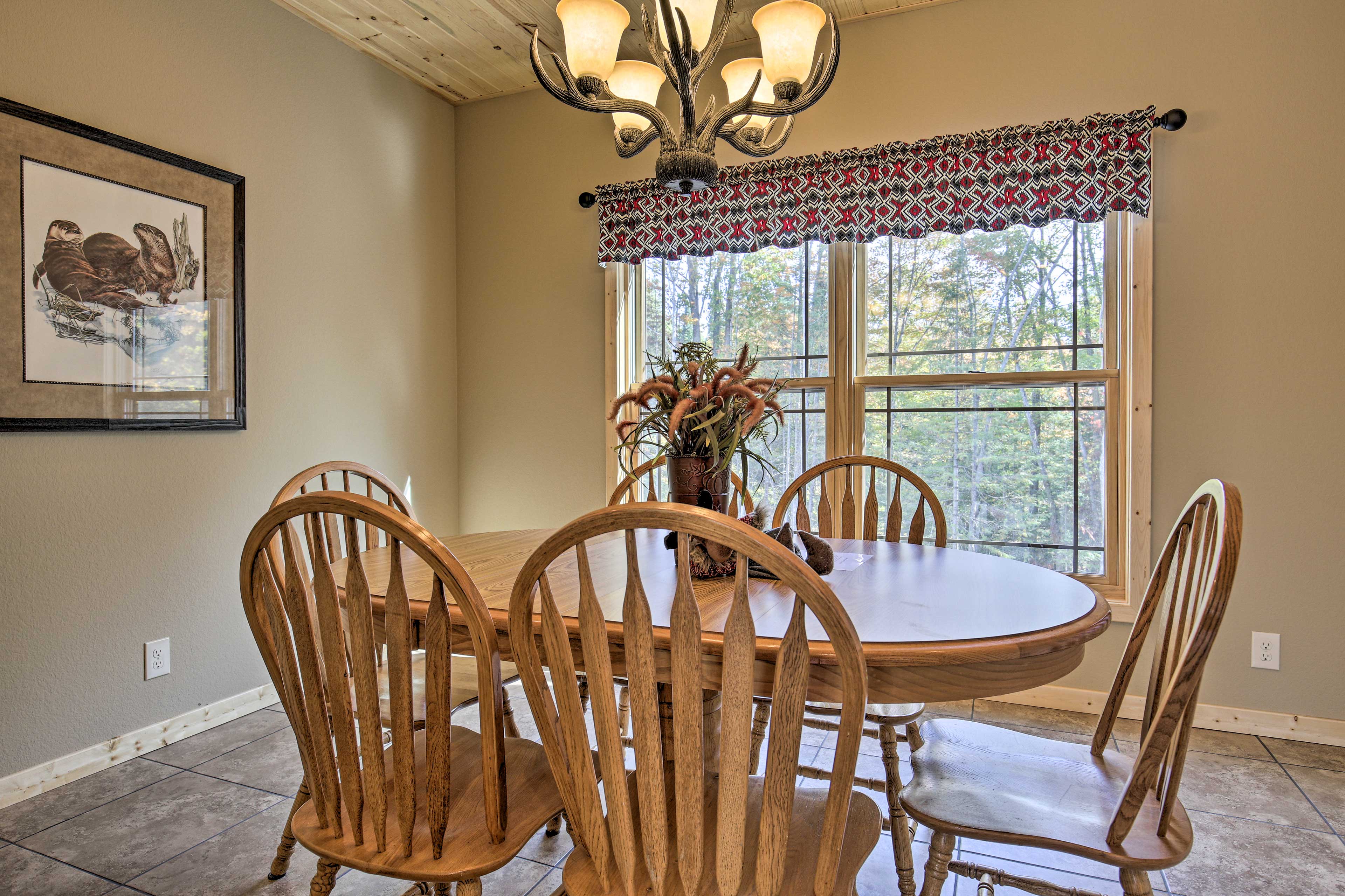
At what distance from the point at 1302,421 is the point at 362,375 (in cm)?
340

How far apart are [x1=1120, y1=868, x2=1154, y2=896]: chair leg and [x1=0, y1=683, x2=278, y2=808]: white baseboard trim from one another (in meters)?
1.82

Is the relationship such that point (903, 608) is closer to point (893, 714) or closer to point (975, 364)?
point (893, 714)

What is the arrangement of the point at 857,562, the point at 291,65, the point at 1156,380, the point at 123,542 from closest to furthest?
the point at 857,562 → the point at 123,542 → the point at 1156,380 → the point at 291,65

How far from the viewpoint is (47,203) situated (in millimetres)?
2133

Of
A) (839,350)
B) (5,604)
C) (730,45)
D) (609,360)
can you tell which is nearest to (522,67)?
(730,45)

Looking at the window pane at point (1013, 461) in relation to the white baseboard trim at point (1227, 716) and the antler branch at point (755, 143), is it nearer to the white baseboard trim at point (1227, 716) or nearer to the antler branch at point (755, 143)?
the white baseboard trim at point (1227, 716)

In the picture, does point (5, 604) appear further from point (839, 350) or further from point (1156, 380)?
point (1156, 380)

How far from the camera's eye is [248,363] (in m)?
2.71

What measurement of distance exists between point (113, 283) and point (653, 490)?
5.72ft

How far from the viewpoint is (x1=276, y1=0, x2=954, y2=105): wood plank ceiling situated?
9.29ft

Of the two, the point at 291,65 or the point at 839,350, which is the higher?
the point at 291,65

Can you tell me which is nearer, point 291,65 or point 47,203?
point 47,203

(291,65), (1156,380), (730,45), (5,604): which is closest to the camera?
(5,604)

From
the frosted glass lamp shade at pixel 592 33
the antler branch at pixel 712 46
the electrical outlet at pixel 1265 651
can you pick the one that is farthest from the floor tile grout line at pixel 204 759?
the electrical outlet at pixel 1265 651
